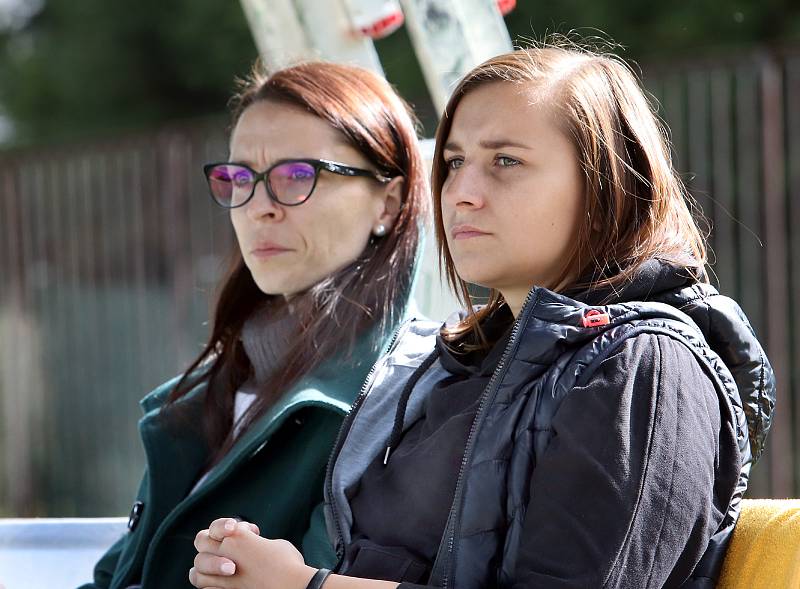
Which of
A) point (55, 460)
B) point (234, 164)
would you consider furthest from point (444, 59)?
point (55, 460)

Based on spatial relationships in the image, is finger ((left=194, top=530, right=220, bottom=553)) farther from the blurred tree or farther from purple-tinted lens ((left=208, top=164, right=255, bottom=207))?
the blurred tree

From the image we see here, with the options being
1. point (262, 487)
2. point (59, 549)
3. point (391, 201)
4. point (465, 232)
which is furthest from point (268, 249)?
point (59, 549)

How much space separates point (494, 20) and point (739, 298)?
7.62ft

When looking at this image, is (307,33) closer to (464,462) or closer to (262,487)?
(262,487)

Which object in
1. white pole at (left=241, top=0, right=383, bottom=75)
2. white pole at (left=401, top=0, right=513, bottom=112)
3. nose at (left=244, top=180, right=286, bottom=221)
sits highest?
white pole at (left=241, top=0, right=383, bottom=75)

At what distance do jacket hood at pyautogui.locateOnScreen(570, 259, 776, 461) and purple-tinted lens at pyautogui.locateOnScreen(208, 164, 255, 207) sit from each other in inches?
36.5

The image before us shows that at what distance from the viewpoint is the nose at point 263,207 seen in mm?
2225

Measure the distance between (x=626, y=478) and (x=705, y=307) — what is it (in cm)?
32

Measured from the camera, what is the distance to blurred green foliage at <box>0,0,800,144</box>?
8.34 m

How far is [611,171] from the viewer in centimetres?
154

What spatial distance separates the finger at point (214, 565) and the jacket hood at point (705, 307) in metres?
0.58

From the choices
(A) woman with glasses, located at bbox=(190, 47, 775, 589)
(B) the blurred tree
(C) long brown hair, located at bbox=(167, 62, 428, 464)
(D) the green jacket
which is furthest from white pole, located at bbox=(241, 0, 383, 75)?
(B) the blurred tree

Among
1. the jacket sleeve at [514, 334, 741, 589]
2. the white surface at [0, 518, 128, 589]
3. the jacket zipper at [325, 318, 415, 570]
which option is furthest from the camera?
the white surface at [0, 518, 128, 589]

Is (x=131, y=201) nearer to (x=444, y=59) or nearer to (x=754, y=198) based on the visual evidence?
(x=754, y=198)
